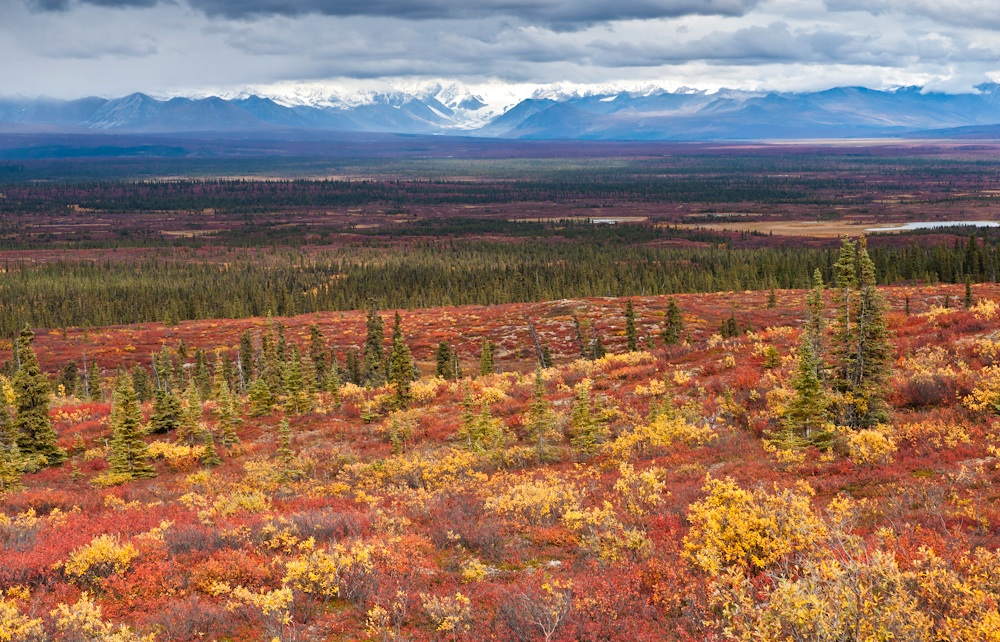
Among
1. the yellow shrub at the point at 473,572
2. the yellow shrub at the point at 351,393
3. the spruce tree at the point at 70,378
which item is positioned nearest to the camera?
the yellow shrub at the point at 473,572

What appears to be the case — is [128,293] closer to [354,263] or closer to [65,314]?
[65,314]

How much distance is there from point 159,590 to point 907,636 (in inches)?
454

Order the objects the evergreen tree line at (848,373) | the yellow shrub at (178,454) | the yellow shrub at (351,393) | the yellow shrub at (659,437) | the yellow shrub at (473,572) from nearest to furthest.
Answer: the yellow shrub at (473,572)
the evergreen tree line at (848,373)
the yellow shrub at (659,437)
the yellow shrub at (178,454)
the yellow shrub at (351,393)

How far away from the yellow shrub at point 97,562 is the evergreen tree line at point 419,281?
117 meters

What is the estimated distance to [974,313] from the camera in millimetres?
31781

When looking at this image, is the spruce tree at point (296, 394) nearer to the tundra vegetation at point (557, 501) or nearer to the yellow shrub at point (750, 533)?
the tundra vegetation at point (557, 501)

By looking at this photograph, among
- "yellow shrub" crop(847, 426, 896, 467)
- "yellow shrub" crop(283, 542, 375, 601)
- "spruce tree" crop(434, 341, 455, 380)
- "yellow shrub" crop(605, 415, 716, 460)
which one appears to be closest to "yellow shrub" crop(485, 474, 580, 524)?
"yellow shrub" crop(283, 542, 375, 601)

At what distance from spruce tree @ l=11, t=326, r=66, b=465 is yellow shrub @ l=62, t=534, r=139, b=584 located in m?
19.7

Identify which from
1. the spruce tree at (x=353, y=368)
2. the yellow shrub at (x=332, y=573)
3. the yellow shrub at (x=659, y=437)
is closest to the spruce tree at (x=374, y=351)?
the spruce tree at (x=353, y=368)

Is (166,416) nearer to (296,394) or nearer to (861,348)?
(296,394)

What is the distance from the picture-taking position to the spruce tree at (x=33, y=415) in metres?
28.8

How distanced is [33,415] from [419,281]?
126 m

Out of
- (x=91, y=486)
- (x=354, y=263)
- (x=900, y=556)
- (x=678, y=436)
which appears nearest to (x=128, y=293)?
(x=354, y=263)

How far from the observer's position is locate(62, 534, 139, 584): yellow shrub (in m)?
12.5
